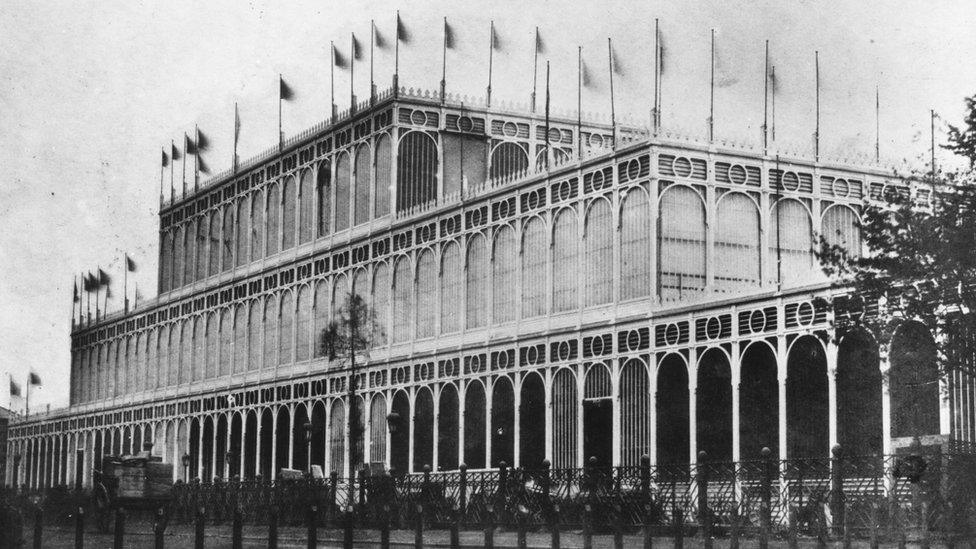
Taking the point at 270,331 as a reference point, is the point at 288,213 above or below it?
above

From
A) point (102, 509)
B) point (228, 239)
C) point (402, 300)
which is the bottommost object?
point (102, 509)

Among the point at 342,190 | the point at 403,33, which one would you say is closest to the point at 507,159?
the point at 403,33

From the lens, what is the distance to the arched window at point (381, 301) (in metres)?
75.8

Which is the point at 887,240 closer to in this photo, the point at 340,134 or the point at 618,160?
the point at 618,160

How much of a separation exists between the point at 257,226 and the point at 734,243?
1575 inches

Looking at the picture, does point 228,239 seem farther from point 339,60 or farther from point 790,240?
point 790,240

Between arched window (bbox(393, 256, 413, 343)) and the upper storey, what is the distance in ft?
9.29

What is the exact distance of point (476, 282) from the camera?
68875mm

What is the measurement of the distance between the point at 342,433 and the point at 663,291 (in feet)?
85.8

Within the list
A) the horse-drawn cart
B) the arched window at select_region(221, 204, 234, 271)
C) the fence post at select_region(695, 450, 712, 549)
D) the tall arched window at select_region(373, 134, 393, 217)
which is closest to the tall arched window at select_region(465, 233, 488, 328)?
the tall arched window at select_region(373, 134, 393, 217)

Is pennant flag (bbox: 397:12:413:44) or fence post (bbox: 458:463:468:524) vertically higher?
pennant flag (bbox: 397:12:413:44)

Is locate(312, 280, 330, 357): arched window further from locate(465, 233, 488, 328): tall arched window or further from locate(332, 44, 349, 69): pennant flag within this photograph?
locate(465, 233, 488, 328): tall arched window

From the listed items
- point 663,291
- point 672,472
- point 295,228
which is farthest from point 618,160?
point 295,228

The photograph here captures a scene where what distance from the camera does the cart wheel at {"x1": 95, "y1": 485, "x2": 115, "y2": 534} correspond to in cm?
4921
